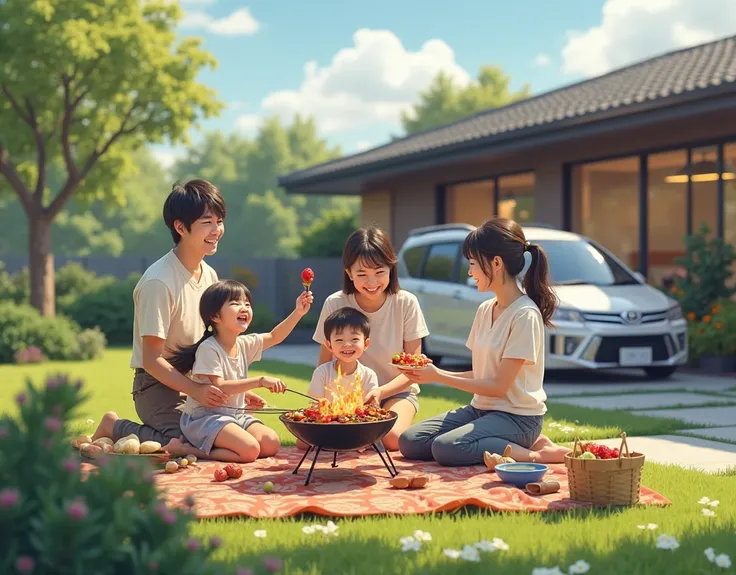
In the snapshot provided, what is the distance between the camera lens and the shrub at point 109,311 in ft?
68.4

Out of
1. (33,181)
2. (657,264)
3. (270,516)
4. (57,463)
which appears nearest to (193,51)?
(33,181)

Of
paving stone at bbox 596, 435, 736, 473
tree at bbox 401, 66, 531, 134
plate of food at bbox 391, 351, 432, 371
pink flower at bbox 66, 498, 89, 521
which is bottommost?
paving stone at bbox 596, 435, 736, 473

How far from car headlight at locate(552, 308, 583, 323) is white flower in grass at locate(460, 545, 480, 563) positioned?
782 centimetres

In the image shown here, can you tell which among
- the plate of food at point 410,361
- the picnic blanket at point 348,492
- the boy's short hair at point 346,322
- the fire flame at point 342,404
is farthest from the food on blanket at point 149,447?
the plate of food at point 410,361

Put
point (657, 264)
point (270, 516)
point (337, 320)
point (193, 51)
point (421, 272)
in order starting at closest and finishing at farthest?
point (270, 516) → point (337, 320) → point (421, 272) → point (657, 264) → point (193, 51)

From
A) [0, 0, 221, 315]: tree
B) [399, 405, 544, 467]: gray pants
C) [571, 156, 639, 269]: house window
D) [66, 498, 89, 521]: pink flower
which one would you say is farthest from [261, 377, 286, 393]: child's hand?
[0, 0, 221, 315]: tree

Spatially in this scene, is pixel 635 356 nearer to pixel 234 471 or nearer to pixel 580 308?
pixel 580 308

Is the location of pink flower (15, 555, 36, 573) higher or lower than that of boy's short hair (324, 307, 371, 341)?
lower

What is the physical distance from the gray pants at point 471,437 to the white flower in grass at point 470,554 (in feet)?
7.28

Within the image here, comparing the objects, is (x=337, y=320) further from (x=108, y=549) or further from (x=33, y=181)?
(x=33, y=181)

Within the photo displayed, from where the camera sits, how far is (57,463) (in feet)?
8.23

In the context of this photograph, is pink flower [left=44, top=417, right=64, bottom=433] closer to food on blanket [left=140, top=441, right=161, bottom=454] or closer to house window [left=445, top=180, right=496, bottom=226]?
food on blanket [left=140, top=441, right=161, bottom=454]

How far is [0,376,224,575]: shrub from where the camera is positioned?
93.5 inches

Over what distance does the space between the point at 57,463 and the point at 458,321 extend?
10.5 meters
